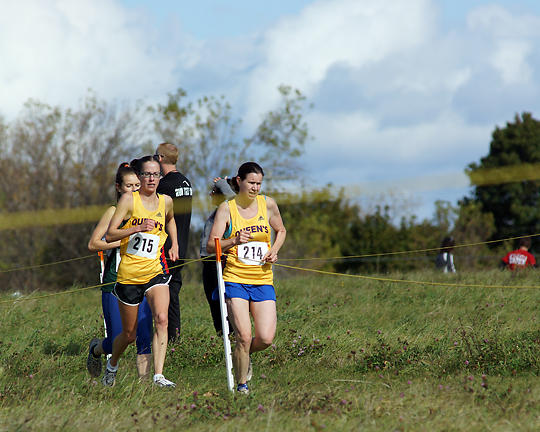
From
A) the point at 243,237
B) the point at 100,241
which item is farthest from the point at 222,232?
the point at 100,241

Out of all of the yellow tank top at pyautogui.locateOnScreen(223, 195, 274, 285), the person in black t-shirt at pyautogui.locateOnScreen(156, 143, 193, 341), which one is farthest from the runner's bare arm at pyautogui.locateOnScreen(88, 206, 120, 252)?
the person in black t-shirt at pyautogui.locateOnScreen(156, 143, 193, 341)

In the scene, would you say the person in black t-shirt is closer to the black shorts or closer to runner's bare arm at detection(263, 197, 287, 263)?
the black shorts

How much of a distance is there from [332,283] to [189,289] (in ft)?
7.88

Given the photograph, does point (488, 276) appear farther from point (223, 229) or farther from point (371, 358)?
point (223, 229)

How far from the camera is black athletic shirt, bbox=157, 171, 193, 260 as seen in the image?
746 centimetres

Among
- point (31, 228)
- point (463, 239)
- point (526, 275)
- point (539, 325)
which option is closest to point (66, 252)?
point (31, 228)

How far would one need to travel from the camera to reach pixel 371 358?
654cm

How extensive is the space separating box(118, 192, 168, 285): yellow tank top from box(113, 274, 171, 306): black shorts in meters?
0.04

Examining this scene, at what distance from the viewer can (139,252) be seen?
5.96 meters

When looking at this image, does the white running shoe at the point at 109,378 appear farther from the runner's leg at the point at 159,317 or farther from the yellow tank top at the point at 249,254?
the yellow tank top at the point at 249,254

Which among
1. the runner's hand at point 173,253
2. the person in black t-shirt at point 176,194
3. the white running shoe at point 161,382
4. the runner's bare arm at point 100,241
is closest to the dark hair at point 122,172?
the runner's bare arm at point 100,241

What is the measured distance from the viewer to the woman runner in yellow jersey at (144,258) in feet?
19.5

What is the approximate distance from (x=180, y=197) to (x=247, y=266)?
6.23ft

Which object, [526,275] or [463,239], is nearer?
[526,275]
